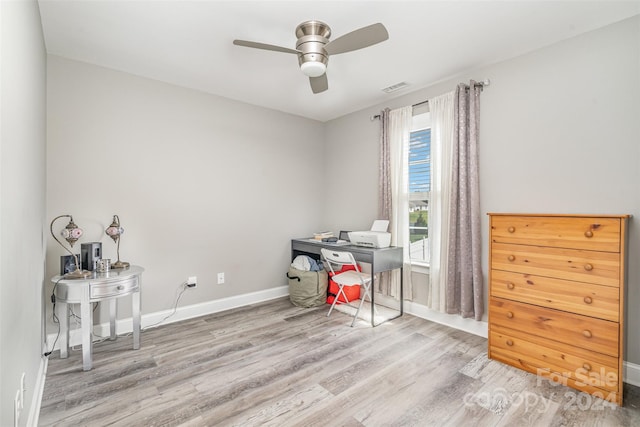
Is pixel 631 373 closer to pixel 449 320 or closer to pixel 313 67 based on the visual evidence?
pixel 449 320

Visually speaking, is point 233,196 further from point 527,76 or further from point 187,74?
point 527,76

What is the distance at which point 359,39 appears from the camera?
6.29 ft

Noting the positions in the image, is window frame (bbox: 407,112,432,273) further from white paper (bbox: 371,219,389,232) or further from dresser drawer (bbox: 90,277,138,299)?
dresser drawer (bbox: 90,277,138,299)

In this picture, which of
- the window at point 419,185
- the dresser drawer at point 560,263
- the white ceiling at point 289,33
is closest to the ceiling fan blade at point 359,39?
the white ceiling at point 289,33

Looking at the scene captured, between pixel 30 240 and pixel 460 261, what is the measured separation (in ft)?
10.6

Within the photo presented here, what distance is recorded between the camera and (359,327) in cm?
304

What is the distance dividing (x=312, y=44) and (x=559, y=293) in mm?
2381

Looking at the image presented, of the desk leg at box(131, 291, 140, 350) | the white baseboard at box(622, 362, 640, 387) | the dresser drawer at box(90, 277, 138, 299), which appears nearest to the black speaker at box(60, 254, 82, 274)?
the dresser drawer at box(90, 277, 138, 299)


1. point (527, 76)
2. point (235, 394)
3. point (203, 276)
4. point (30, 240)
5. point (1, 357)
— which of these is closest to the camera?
point (1, 357)

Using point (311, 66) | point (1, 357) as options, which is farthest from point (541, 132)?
point (1, 357)

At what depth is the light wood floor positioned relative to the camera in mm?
1752

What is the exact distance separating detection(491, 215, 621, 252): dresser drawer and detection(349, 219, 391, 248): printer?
1116 mm

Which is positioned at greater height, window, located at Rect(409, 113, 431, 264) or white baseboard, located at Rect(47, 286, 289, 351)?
window, located at Rect(409, 113, 431, 264)

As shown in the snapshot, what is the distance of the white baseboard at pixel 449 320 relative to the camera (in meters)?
2.84
